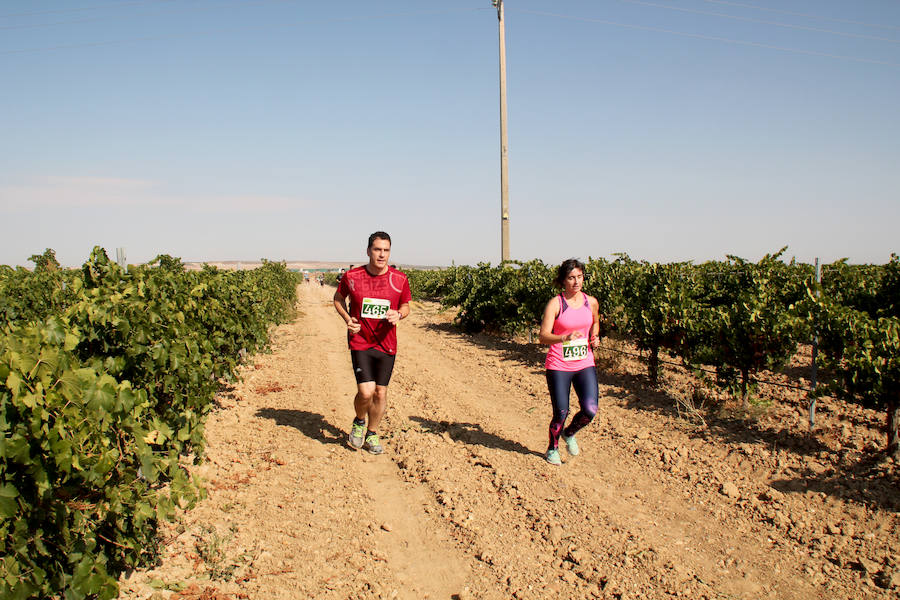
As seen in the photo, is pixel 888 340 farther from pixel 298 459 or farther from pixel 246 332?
pixel 246 332

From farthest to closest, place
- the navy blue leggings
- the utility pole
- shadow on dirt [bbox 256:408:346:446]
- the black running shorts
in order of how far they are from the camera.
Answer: the utility pole
shadow on dirt [bbox 256:408:346:446]
the black running shorts
the navy blue leggings

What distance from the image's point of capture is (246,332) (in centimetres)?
848

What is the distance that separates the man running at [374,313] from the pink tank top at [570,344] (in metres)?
1.27

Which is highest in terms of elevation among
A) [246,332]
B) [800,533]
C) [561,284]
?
[561,284]

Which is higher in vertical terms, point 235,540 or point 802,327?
point 802,327

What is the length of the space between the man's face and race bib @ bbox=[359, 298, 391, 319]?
12.0 inches

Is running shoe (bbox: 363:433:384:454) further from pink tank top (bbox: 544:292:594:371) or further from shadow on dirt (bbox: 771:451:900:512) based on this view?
shadow on dirt (bbox: 771:451:900:512)

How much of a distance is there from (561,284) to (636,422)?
2441 millimetres

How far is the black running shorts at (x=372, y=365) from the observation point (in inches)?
194

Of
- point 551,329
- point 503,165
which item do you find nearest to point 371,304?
point 551,329

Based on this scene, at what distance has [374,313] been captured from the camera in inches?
193

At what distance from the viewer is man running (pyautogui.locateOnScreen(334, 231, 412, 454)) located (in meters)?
4.88

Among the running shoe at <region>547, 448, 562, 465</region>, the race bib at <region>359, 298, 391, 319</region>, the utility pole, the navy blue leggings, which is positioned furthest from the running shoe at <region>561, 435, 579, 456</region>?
the utility pole

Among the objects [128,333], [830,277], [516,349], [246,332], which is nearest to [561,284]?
[128,333]
